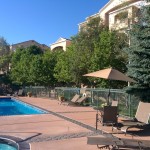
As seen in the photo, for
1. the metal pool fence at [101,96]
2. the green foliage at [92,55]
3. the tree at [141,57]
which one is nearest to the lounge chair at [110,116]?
the tree at [141,57]

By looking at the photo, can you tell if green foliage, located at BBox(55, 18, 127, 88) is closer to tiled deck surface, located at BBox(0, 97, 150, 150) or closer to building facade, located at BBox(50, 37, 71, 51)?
tiled deck surface, located at BBox(0, 97, 150, 150)

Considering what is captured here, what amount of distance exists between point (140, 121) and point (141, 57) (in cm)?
350

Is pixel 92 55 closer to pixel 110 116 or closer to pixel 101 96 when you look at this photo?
pixel 101 96

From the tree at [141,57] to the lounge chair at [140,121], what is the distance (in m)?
2.13

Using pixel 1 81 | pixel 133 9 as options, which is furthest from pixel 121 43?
pixel 1 81

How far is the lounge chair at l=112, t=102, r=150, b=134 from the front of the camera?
1051cm

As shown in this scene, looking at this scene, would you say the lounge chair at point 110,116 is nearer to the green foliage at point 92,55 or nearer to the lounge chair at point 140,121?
the lounge chair at point 140,121

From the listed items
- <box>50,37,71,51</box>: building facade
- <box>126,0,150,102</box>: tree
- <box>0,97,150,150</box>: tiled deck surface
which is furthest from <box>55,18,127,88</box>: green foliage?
<box>50,37,71,51</box>: building facade

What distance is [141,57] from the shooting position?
13812 mm

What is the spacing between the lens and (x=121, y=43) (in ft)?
88.5

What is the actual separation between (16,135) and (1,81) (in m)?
45.3

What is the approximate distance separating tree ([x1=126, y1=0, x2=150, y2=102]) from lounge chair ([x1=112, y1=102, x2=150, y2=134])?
213 centimetres

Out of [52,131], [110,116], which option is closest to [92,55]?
[110,116]

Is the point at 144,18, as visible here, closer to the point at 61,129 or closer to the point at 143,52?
the point at 143,52
